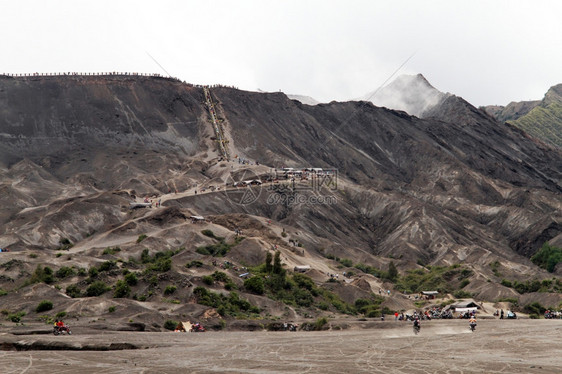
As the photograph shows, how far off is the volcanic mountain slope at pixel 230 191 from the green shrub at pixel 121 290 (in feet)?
5.18

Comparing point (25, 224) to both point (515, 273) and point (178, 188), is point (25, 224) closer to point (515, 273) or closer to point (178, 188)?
point (178, 188)

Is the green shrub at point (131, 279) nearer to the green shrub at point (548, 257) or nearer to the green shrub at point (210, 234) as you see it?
the green shrub at point (210, 234)

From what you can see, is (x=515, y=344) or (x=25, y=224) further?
(x=25, y=224)

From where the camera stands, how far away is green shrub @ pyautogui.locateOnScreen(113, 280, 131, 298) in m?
64.1

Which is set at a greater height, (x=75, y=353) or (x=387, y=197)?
(x=387, y=197)

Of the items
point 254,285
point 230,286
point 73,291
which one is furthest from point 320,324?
point 73,291

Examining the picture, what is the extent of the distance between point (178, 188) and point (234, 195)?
45.6ft

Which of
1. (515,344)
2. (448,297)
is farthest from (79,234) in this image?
(515,344)

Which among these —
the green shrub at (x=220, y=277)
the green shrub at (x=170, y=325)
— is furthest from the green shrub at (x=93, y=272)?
the green shrub at (x=170, y=325)

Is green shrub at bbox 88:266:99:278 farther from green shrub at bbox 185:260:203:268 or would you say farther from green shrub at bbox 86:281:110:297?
green shrub at bbox 185:260:203:268

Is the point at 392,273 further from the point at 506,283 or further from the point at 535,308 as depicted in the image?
the point at 535,308

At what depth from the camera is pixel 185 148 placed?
170000 millimetres

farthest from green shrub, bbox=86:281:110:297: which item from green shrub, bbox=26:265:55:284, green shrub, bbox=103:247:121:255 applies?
green shrub, bbox=103:247:121:255

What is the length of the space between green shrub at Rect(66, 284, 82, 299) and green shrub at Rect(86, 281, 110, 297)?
3.05 feet
